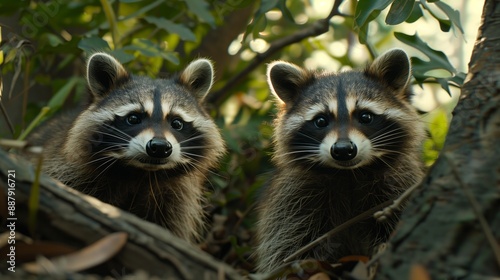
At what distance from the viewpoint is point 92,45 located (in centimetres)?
581

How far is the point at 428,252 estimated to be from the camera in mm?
2744

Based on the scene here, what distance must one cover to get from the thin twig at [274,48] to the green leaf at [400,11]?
1617mm

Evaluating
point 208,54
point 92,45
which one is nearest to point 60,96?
point 92,45

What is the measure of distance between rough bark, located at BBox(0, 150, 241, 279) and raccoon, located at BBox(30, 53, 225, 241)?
1890 mm

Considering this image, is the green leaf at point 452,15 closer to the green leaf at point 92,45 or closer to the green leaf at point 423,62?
the green leaf at point 423,62

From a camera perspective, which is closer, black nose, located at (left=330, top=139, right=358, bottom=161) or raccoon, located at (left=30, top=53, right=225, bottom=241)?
black nose, located at (left=330, top=139, right=358, bottom=161)

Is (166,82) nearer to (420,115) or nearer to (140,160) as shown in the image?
(140,160)

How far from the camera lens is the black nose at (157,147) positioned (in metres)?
4.74

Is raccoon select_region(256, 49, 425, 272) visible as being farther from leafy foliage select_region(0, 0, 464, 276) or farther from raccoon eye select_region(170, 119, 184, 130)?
raccoon eye select_region(170, 119, 184, 130)

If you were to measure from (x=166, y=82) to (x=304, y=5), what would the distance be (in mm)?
4282

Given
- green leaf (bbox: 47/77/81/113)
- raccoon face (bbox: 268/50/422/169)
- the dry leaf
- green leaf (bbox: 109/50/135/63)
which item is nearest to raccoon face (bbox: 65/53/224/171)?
green leaf (bbox: 109/50/135/63)

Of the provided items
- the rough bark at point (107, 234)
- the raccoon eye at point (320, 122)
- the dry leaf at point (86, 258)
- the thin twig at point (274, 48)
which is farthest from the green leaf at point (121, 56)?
the dry leaf at point (86, 258)

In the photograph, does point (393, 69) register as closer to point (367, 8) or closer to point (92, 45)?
point (367, 8)

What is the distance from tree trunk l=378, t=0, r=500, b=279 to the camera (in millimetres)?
2678
